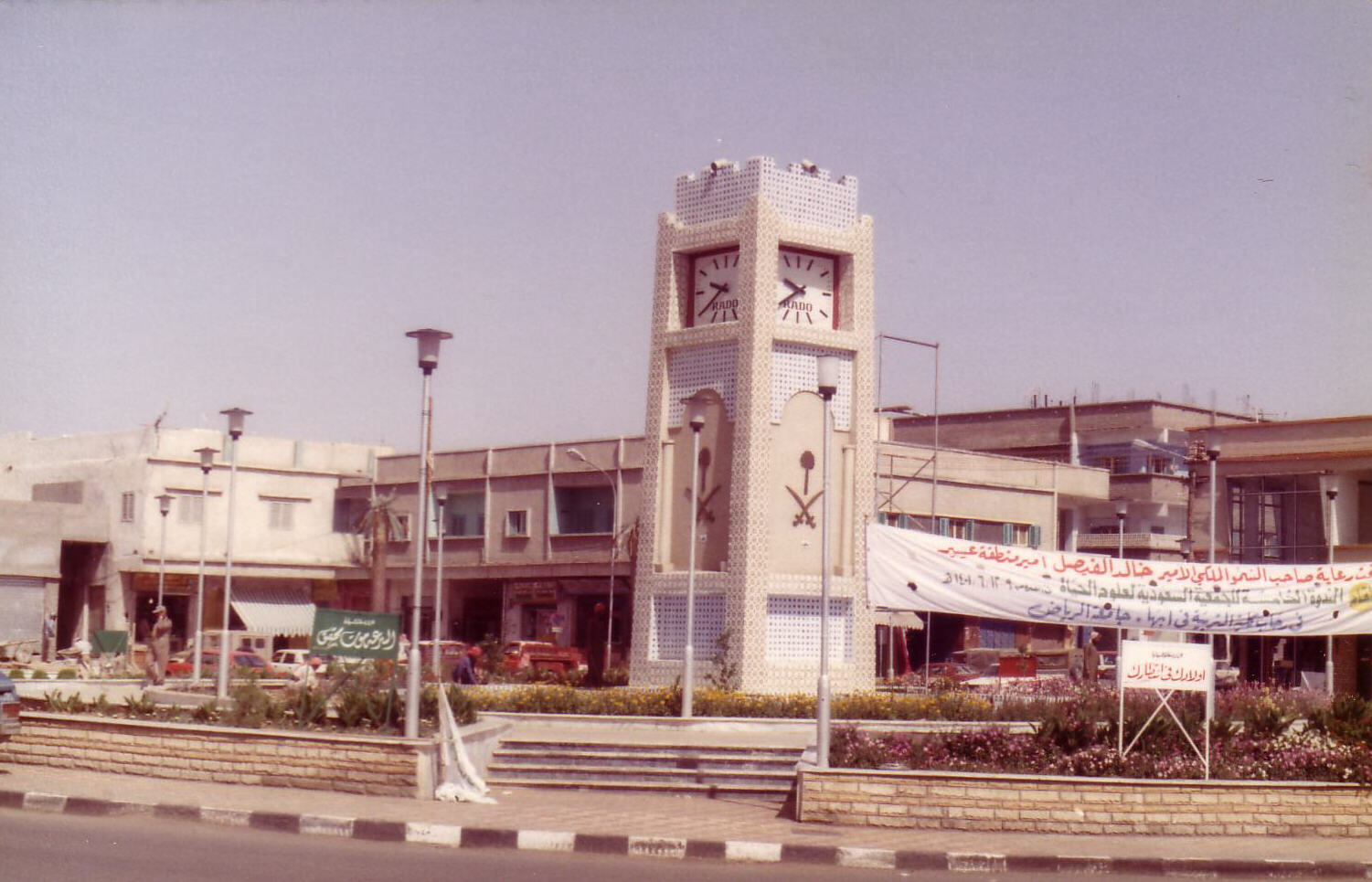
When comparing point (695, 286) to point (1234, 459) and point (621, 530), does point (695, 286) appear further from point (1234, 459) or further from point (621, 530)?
point (621, 530)

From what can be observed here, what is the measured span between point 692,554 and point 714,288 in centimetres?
547

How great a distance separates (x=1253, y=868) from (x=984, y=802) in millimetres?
2587

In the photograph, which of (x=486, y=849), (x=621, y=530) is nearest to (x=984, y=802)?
(x=486, y=849)

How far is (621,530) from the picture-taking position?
55094 mm

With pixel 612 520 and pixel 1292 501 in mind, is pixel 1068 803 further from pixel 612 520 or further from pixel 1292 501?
pixel 612 520

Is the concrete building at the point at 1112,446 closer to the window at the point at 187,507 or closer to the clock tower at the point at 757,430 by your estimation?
the window at the point at 187,507

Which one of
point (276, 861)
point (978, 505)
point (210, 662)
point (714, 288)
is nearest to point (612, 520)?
point (978, 505)

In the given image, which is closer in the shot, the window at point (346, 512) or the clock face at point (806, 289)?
the clock face at point (806, 289)

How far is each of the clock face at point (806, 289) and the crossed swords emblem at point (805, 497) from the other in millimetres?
2302

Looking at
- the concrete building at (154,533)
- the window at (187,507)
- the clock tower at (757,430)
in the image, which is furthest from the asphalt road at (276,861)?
the window at (187,507)

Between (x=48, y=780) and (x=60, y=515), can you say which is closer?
(x=48, y=780)

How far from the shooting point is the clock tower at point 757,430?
26.8 metres

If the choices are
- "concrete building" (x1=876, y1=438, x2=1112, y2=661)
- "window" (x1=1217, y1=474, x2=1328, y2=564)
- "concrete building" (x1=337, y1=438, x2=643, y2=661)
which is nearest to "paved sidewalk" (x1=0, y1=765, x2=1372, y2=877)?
"window" (x1=1217, y1=474, x2=1328, y2=564)

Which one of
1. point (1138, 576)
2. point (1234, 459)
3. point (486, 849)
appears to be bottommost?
point (486, 849)
